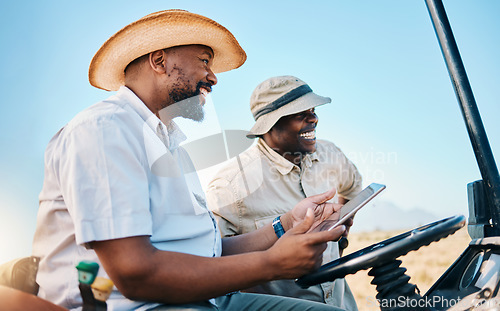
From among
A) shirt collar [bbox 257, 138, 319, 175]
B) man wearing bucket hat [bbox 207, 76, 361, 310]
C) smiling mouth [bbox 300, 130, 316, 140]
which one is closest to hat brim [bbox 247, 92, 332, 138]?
man wearing bucket hat [bbox 207, 76, 361, 310]

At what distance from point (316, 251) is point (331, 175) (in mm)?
1944

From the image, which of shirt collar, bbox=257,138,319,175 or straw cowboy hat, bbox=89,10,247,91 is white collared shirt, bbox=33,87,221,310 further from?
shirt collar, bbox=257,138,319,175

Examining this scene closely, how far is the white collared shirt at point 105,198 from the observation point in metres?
1.29

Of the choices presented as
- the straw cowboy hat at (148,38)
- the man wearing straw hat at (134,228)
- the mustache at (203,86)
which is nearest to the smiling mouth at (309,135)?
the straw cowboy hat at (148,38)

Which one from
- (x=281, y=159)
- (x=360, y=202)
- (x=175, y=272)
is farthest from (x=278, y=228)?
(x=281, y=159)

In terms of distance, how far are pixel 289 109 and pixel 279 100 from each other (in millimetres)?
120

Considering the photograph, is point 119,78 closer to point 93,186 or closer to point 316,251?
point 93,186

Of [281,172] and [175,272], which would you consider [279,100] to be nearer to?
[281,172]

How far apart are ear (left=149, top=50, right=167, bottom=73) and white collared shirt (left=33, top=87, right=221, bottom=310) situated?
36 cm

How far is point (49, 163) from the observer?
1.43m

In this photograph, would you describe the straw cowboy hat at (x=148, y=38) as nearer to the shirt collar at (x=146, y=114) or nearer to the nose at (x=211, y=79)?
the nose at (x=211, y=79)

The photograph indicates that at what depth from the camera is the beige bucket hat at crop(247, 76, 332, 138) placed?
321 centimetres

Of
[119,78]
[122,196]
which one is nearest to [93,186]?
[122,196]

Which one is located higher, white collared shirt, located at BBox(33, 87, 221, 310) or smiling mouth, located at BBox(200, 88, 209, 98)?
smiling mouth, located at BBox(200, 88, 209, 98)
